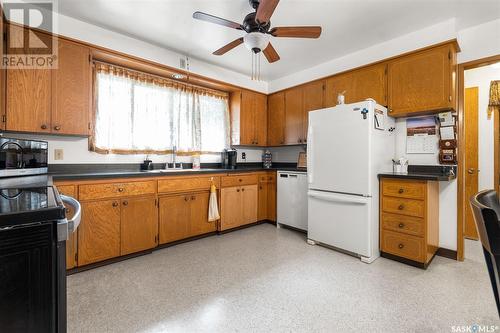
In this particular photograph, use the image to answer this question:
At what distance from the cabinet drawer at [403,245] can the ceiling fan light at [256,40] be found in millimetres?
2350

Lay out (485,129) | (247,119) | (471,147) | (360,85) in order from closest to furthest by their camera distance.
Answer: (360,85)
(485,129)
(471,147)
(247,119)

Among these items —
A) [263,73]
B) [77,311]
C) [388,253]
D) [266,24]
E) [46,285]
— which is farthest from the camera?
[263,73]

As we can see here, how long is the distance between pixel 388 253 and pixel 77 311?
2.89m

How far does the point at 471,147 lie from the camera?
3238 millimetres

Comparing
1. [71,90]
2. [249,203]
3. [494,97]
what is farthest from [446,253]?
[71,90]

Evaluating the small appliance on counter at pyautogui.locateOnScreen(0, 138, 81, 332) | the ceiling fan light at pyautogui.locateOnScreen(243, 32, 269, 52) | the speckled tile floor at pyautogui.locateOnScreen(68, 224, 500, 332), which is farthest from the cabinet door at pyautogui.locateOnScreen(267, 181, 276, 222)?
the small appliance on counter at pyautogui.locateOnScreen(0, 138, 81, 332)

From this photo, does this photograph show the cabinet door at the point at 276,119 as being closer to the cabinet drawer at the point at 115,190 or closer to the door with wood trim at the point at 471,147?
the cabinet drawer at the point at 115,190

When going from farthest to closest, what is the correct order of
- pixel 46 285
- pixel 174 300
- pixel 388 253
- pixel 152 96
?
pixel 152 96
pixel 388 253
pixel 174 300
pixel 46 285

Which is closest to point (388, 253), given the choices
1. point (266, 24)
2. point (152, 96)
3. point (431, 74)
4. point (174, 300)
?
point (431, 74)

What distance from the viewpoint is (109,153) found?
278 centimetres

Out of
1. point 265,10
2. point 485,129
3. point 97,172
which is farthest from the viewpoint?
point 485,129

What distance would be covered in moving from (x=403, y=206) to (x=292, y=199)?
145cm

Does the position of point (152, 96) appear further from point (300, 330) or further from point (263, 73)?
point (300, 330)

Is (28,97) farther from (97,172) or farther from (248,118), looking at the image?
(248,118)
